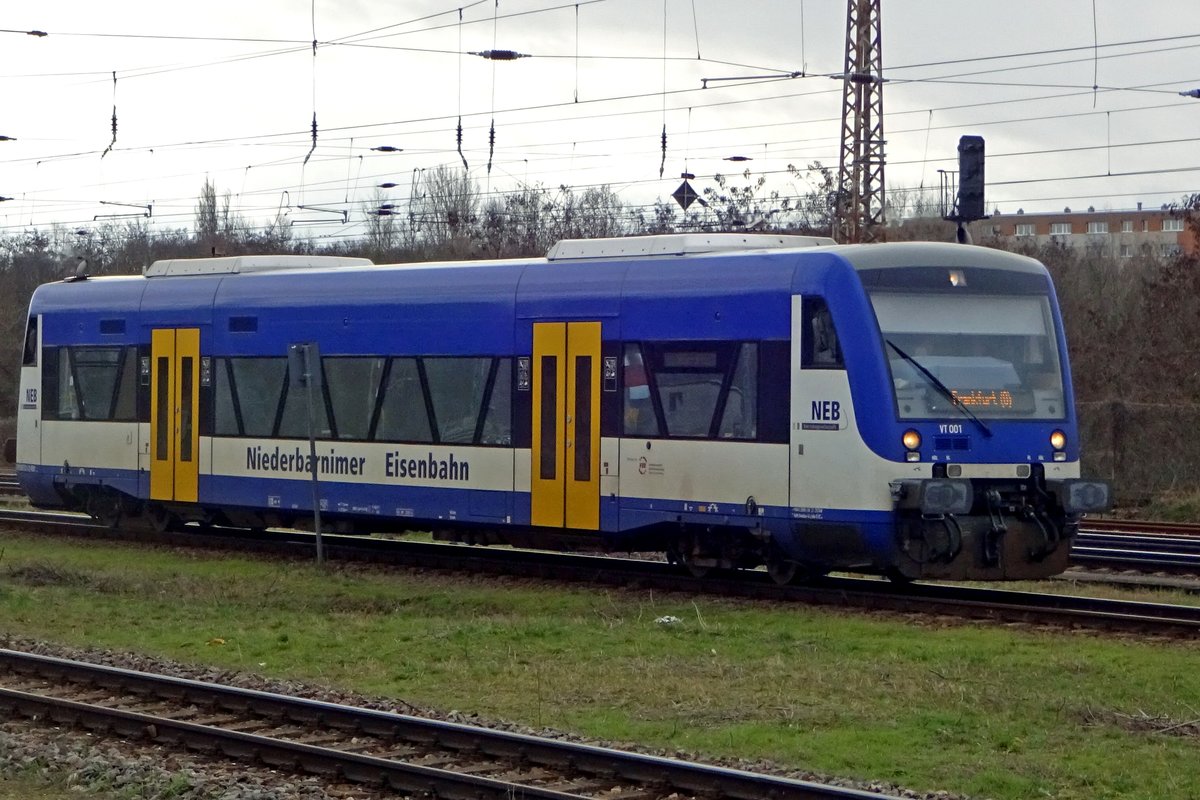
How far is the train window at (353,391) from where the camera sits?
62.6 ft

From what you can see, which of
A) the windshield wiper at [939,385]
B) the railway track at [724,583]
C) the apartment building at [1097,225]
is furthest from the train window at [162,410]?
the apartment building at [1097,225]

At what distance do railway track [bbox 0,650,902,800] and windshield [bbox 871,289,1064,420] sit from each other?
643cm

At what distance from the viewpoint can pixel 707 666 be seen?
1213 cm

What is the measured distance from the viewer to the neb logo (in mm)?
14729

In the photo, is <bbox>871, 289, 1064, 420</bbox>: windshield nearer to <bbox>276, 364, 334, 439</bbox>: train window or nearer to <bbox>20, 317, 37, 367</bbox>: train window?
<bbox>276, 364, 334, 439</bbox>: train window

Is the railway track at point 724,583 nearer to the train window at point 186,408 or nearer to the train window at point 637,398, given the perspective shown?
the train window at point 186,408

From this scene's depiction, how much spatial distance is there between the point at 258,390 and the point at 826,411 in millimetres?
8348

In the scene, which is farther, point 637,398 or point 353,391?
point 353,391

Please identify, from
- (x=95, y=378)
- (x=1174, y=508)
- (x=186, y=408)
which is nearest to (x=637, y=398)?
(x=186, y=408)

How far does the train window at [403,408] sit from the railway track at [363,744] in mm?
6949

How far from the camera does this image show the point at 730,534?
16250mm

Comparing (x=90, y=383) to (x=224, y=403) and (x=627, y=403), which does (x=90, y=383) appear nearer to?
(x=224, y=403)

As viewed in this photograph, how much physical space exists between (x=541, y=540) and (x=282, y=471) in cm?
391

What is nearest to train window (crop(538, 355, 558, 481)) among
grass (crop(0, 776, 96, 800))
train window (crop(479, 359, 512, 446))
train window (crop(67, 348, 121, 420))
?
train window (crop(479, 359, 512, 446))
